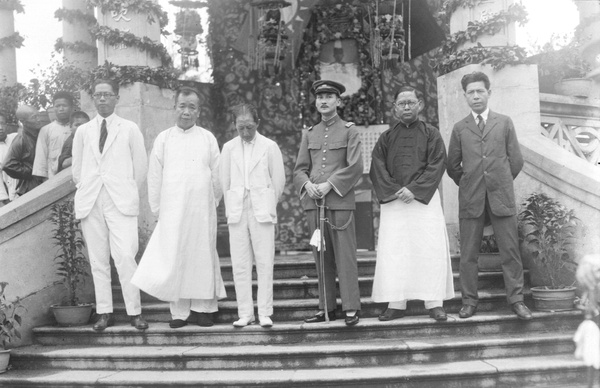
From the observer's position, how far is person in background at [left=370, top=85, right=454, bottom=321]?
5.50 metres

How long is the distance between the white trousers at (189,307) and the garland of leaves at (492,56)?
3.78 meters

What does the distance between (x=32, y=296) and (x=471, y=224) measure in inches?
163

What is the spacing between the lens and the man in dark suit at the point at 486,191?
555cm

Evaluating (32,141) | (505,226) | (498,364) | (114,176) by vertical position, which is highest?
(32,141)

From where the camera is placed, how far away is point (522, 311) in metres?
5.41

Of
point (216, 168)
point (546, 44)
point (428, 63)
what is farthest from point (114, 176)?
point (546, 44)

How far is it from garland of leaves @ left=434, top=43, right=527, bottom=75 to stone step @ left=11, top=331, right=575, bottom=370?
2.95 m

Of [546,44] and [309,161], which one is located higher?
[546,44]

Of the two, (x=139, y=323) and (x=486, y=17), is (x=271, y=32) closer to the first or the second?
(x=486, y=17)

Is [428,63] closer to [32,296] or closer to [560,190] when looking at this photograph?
[560,190]

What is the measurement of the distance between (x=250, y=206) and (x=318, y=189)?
650 millimetres

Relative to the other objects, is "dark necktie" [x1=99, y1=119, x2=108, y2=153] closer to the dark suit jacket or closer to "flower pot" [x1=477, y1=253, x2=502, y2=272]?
the dark suit jacket

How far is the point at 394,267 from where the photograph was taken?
5.57 m

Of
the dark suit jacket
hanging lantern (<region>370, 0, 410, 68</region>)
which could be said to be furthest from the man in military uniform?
hanging lantern (<region>370, 0, 410, 68</region>)
